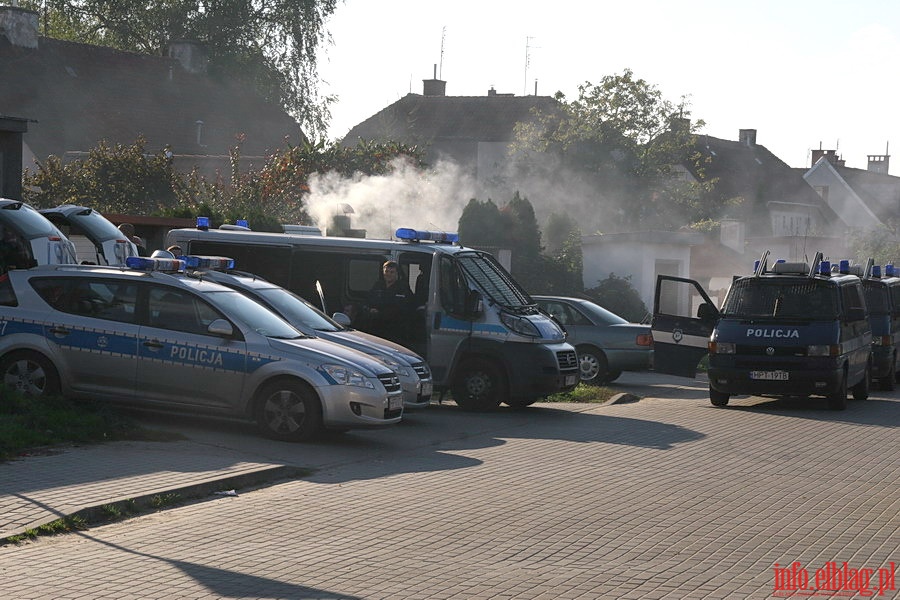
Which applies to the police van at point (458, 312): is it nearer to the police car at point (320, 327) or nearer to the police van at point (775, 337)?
the police car at point (320, 327)

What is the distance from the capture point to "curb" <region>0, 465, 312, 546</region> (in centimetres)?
850

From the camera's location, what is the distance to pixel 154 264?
13.6 m

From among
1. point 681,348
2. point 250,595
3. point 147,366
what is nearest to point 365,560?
point 250,595

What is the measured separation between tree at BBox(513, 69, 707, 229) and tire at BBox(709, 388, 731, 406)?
115 ft

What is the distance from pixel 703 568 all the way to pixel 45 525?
424 centimetres

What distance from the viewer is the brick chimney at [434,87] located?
79.2m

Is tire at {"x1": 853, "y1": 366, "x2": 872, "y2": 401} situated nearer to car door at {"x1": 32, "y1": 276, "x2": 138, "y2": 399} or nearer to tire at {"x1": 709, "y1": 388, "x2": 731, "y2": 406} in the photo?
tire at {"x1": 709, "y1": 388, "x2": 731, "y2": 406}

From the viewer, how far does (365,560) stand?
25.5ft

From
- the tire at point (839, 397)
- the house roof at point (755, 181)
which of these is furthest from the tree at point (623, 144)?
the tire at point (839, 397)

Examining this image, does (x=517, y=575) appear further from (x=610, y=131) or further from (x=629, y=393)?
(x=610, y=131)

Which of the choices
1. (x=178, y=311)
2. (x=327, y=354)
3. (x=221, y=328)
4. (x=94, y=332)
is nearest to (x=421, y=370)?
(x=327, y=354)

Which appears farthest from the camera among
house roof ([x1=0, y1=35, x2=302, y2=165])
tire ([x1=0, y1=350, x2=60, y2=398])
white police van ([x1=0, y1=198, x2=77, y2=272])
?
house roof ([x1=0, y1=35, x2=302, y2=165])

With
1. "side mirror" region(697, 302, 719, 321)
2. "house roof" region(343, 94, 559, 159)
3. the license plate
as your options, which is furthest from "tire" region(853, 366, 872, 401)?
"house roof" region(343, 94, 559, 159)

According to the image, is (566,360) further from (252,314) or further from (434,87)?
(434,87)
